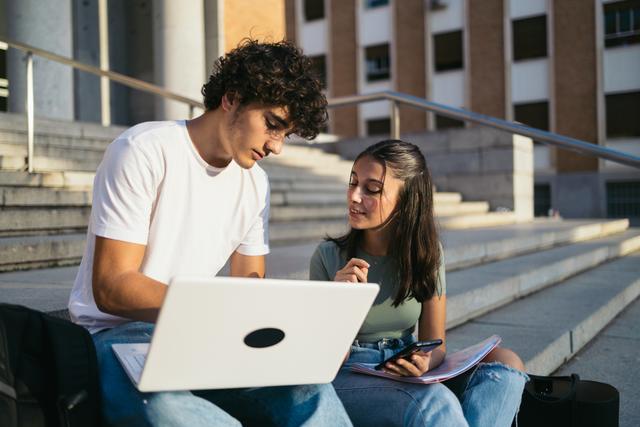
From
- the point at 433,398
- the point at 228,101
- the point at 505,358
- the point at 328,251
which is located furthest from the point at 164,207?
the point at 505,358

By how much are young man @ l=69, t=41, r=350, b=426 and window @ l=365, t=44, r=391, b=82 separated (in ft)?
75.9

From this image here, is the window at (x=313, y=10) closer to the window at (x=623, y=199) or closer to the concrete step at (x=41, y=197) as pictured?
the window at (x=623, y=199)

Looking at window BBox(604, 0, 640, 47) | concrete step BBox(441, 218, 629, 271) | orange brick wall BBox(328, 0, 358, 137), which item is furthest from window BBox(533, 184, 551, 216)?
concrete step BBox(441, 218, 629, 271)

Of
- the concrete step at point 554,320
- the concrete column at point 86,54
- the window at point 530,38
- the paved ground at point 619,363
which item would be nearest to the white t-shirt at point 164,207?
the concrete step at point 554,320

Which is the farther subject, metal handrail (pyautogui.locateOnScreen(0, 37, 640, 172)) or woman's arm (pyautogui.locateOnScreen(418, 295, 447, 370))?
metal handrail (pyautogui.locateOnScreen(0, 37, 640, 172))

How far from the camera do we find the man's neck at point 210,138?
7.18ft

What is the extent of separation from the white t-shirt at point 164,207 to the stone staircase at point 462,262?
2.51ft

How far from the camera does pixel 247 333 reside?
1.54 m

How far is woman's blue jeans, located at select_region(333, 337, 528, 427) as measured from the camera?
2002 millimetres

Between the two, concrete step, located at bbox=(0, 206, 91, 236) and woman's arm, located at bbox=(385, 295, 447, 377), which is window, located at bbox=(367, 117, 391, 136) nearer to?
concrete step, located at bbox=(0, 206, 91, 236)

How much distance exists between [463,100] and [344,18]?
5.78 metres

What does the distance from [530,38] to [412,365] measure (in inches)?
873

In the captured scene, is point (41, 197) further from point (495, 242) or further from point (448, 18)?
point (448, 18)

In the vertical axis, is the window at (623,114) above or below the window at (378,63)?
below
